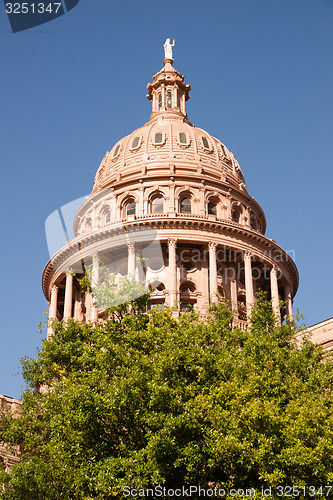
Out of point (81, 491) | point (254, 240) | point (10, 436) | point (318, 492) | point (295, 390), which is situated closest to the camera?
point (318, 492)

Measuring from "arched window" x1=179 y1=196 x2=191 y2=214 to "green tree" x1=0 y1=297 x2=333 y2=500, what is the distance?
2937cm

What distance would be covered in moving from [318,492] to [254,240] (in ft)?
119

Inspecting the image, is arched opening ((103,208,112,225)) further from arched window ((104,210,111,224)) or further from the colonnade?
the colonnade

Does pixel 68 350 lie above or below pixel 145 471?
above

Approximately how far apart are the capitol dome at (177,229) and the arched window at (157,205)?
0.28ft

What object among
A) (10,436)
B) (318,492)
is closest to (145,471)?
(318,492)

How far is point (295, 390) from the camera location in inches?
1073

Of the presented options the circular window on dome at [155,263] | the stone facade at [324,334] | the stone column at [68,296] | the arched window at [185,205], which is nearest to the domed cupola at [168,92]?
the arched window at [185,205]

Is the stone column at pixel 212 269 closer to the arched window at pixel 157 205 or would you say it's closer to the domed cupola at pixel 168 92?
the arched window at pixel 157 205

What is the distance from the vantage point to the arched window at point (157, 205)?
59.5 metres

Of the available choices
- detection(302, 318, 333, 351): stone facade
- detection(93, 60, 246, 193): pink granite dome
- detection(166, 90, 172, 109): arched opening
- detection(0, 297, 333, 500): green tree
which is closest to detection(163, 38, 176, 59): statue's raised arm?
detection(166, 90, 172, 109): arched opening

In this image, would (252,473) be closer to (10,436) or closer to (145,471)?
(145,471)

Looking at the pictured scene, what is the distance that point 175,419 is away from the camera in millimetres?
24562

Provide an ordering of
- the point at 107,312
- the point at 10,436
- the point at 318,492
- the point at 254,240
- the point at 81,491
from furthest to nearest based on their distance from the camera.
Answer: the point at 254,240, the point at 107,312, the point at 10,436, the point at 81,491, the point at 318,492
